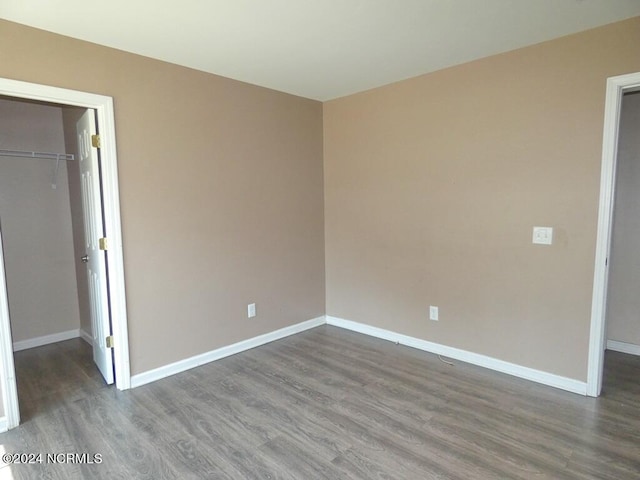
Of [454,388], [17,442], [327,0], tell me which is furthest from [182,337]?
[327,0]

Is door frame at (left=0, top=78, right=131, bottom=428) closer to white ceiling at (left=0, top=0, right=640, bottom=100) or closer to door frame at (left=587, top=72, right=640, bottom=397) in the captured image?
white ceiling at (left=0, top=0, right=640, bottom=100)

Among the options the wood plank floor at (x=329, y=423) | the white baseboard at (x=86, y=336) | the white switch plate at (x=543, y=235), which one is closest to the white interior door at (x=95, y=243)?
the wood plank floor at (x=329, y=423)

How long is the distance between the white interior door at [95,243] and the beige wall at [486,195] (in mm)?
2342

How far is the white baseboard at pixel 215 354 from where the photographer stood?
9.84ft

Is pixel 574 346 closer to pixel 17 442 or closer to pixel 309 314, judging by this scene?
pixel 309 314

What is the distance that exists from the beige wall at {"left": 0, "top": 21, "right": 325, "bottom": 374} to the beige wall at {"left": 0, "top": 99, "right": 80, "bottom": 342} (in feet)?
5.58

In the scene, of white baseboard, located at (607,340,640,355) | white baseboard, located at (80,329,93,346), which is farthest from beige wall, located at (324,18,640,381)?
white baseboard, located at (80,329,93,346)

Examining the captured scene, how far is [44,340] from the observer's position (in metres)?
3.90

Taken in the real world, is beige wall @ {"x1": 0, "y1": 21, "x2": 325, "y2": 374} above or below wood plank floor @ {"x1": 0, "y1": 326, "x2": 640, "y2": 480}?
above

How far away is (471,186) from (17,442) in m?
3.61

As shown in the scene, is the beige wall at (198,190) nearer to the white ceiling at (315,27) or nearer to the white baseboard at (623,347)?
the white ceiling at (315,27)

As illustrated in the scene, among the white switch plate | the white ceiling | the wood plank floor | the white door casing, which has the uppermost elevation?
the white ceiling

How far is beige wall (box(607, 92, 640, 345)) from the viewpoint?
3375 millimetres

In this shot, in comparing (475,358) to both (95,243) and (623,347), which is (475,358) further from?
(95,243)
